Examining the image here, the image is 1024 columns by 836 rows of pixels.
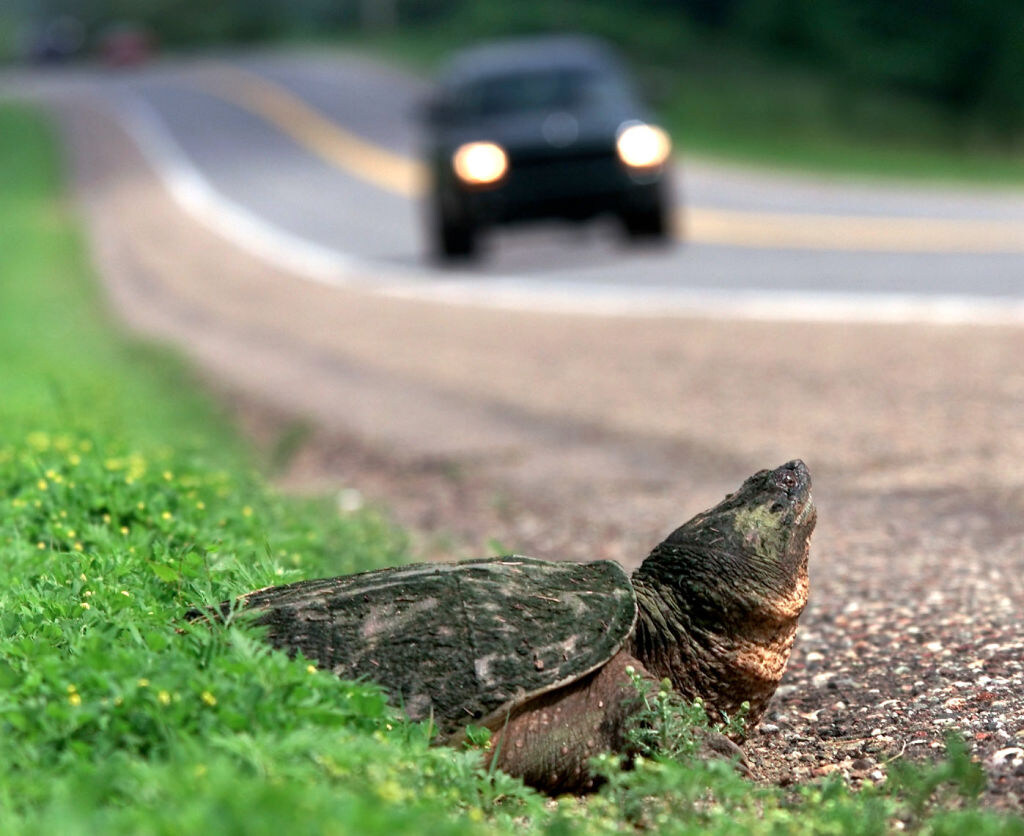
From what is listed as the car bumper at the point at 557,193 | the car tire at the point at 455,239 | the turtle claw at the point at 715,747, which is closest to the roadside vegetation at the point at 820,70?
the car bumper at the point at 557,193

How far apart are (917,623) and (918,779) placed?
1.57 metres

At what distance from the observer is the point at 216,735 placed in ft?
9.79

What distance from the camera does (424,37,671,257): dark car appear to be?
616 inches

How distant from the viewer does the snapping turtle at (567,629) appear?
347cm

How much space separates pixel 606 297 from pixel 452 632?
1048 centimetres

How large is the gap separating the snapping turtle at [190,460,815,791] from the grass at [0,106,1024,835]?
11 cm

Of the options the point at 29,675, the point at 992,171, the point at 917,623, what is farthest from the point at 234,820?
the point at 992,171

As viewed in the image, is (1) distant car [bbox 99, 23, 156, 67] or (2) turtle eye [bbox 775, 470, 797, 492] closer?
(2) turtle eye [bbox 775, 470, 797, 492]

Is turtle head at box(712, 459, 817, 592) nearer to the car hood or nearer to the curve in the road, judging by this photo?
the curve in the road

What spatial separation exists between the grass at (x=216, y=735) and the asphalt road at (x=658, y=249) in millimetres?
8037

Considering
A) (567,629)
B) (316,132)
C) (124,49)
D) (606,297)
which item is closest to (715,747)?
(567,629)

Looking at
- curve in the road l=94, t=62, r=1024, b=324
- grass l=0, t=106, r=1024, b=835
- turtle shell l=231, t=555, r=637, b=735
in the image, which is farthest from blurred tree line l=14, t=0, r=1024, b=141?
turtle shell l=231, t=555, r=637, b=735

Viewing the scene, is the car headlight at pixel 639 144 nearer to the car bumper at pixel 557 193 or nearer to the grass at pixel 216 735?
the car bumper at pixel 557 193

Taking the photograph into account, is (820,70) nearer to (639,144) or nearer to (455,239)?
(455,239)
